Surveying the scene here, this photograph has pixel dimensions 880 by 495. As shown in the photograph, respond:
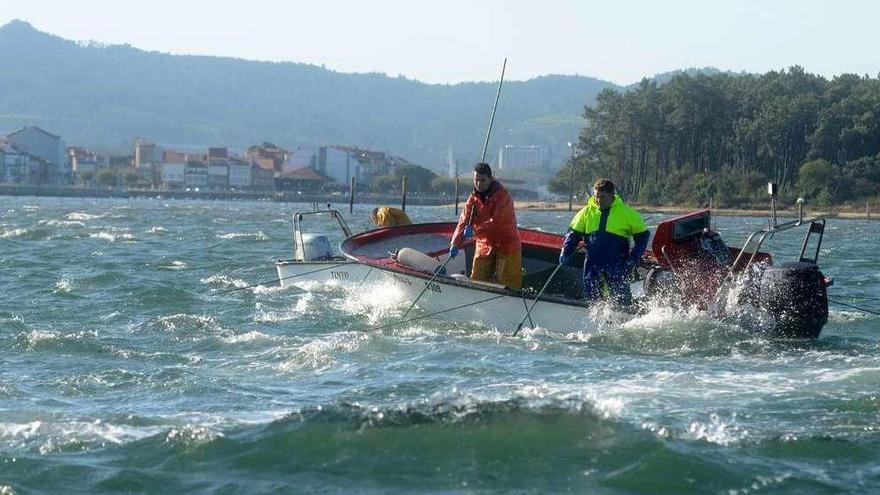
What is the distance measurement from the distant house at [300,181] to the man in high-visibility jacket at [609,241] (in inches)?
6628

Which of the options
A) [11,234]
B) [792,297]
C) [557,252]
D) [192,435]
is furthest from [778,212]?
[192,435]

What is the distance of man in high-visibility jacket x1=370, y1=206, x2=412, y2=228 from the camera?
2136cm

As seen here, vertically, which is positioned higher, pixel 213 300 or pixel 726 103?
pixel 726 103

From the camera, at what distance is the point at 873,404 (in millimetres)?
10133

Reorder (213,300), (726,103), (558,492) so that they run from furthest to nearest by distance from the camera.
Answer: (726,103), (213,300), (558,492)

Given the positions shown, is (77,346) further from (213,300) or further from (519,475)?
(519,475)

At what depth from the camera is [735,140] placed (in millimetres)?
107875

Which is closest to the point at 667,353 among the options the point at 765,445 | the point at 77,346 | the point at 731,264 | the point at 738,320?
the point at 738,320

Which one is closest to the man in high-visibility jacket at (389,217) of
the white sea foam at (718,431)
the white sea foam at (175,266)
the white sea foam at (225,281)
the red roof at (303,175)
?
the white sea foam at (225,281)

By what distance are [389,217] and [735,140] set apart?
89995 millimetres

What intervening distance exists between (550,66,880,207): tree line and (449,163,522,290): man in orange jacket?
8443 centimetres

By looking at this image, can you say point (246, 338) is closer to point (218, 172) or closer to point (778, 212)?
point (778, 212)

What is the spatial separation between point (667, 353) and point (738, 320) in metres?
0.91

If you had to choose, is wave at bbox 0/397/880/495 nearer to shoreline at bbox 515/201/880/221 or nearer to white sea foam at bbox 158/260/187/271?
white sea foam at bbox 158/260/187/271
